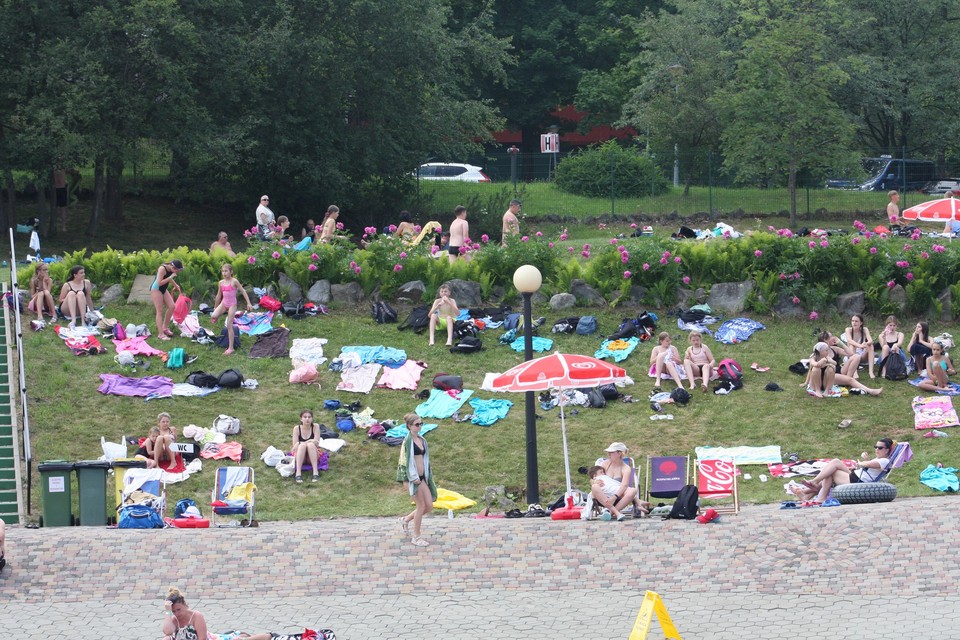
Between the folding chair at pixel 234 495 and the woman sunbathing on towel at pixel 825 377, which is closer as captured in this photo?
the folding chair at pixel 234 495

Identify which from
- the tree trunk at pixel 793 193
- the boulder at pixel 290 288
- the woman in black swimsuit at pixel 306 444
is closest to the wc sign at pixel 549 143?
the tree trunk at pixel 793 193

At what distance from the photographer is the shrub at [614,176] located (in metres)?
38.0

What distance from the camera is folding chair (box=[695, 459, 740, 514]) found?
643 inches

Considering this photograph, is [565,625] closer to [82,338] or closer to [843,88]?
[82,338]

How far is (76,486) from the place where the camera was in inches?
695

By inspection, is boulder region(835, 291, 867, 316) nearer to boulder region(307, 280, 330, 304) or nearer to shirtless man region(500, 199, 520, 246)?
shirtless man region(500, 199, 520, 246)

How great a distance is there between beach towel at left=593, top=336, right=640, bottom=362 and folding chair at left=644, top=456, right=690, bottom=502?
5.19 m

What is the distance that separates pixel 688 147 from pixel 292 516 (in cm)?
2714

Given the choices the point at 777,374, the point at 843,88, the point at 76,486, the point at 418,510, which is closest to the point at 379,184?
the point at 843,88

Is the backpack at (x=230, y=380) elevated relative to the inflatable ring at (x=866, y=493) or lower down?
elevated

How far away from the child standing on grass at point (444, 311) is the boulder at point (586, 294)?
235cm

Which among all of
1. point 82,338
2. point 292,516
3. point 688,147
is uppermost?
point 688,147

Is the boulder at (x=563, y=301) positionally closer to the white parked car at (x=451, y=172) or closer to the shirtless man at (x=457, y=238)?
the shirtless man at (x=457, y=238)

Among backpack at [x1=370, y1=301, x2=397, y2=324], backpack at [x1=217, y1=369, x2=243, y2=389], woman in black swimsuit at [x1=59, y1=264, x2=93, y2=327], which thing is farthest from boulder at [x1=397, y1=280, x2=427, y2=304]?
woman in black swimsuit at [x1=59, y1=264, x2=93, y2=327]
